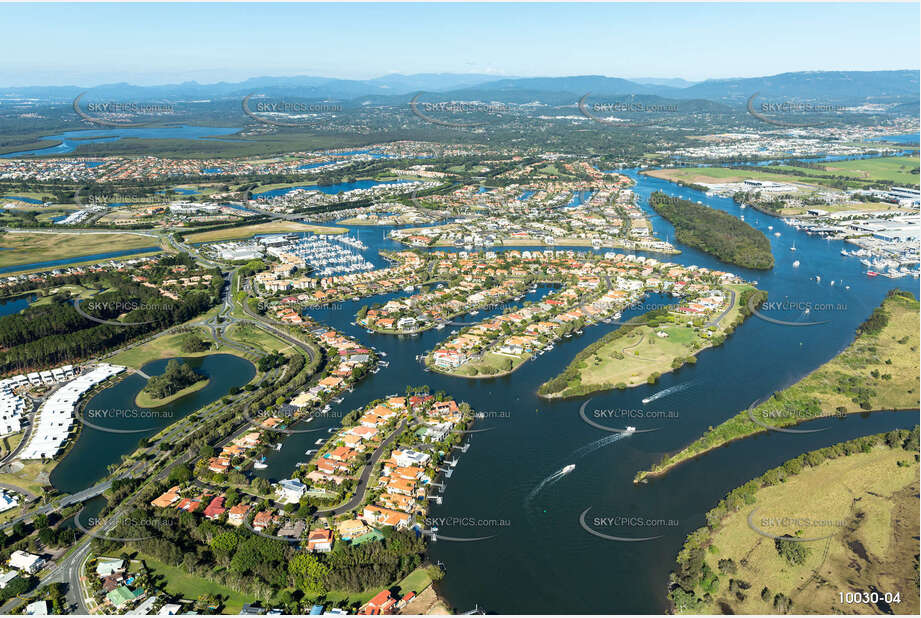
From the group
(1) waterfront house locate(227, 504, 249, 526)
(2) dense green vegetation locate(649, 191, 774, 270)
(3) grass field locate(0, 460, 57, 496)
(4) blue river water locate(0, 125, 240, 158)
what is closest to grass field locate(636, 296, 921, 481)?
(1) waterfront house locate(227, 504, 249, 526)

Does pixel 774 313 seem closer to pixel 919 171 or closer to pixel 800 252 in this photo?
pixel 800 252

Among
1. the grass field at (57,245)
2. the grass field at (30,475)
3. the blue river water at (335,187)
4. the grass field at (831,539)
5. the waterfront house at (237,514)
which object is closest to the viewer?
the grass field at (831,539)

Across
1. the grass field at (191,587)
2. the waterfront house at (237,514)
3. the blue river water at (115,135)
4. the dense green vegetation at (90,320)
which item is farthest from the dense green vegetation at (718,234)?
the blue river water at (115,135)

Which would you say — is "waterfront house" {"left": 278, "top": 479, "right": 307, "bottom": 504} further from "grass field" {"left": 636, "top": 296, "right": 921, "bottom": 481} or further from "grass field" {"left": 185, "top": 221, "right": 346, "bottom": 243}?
"grass field" {"left": 185, "top": 221, "right": 346, "bottom": 243}

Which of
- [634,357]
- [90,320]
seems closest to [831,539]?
[634,357]

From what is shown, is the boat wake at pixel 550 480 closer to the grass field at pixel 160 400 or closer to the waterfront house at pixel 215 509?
the waterfront house at pixel 215 509

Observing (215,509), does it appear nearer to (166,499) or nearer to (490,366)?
(166,499)
